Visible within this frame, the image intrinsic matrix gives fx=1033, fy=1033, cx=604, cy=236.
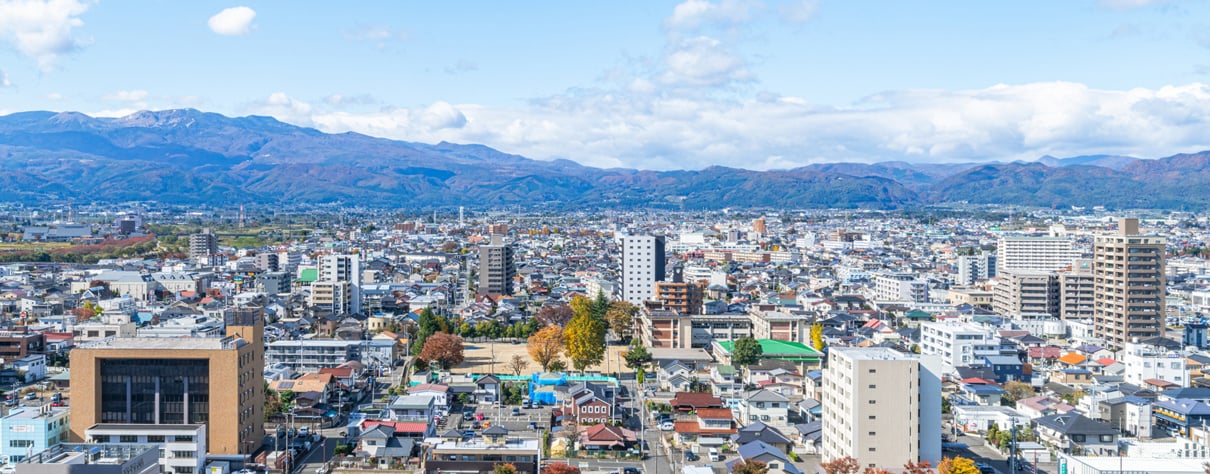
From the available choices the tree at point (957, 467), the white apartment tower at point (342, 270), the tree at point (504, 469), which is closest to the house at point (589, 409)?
the tree at point (504, 469)

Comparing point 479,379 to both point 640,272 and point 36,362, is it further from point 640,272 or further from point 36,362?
point 640,272

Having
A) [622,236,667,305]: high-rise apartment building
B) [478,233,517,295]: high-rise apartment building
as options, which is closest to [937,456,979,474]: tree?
[622,236,667,305]: high-rise apartment building

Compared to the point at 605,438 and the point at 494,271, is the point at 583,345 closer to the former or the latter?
the point at 605,438

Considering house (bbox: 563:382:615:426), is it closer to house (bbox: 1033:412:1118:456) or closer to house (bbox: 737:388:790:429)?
house (bbox: 737:388:790:429)

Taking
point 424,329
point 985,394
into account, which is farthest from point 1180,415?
point 424,329

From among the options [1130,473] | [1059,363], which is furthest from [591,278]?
[1130,473]
